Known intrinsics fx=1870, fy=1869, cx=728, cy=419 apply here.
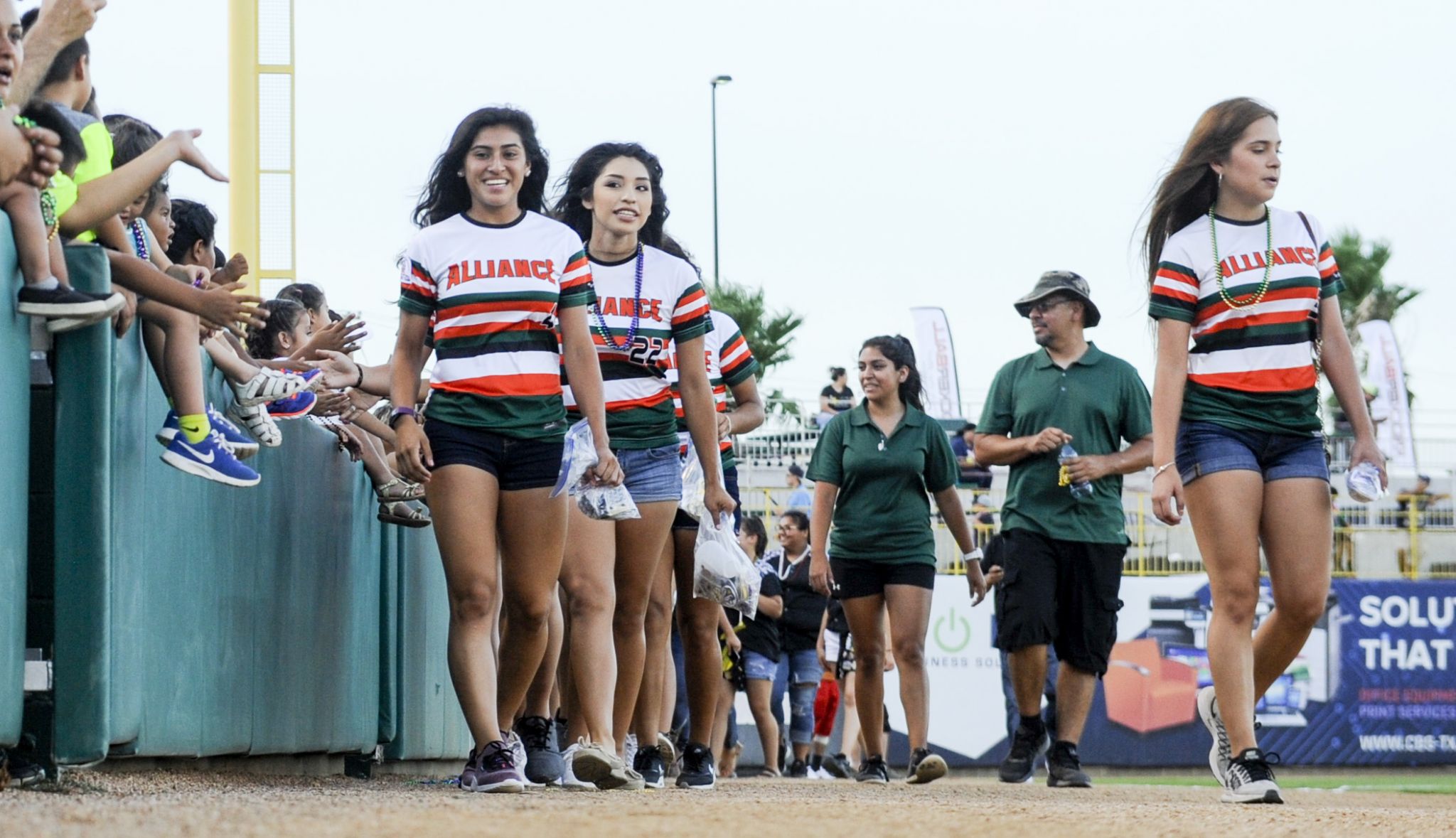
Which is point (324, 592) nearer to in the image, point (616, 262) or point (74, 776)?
point (616, 262)

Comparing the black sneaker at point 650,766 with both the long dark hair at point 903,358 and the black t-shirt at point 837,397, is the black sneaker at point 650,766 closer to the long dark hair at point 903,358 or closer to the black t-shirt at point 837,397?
the long dark hair at point 903,358

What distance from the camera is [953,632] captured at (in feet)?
67.8

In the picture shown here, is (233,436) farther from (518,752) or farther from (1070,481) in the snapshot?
(1070,481)

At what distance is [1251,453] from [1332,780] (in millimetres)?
14109

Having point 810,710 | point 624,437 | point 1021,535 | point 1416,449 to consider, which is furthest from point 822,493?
point 1416,449

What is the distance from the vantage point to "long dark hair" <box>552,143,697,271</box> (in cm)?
701

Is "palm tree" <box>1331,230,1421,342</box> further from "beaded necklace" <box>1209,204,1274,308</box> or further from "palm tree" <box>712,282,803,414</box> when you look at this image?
"beaded necklace" <box>1209,204,1274,308</box>

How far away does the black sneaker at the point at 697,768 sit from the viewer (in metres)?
7.10

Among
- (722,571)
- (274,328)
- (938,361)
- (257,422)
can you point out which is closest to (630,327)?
(722,571)

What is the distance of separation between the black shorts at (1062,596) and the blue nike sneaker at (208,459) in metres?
3.94

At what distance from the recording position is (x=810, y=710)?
45.0 feet

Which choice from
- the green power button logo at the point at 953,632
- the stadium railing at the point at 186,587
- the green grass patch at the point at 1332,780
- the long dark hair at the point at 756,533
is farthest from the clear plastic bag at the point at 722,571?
the green power button logo at the point at 953,632

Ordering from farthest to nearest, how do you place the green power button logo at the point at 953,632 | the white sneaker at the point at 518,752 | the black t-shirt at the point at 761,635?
the green power button logo at the point at 953,632 → the black t-shirt at the point at 761,635 → the white sneaker at the point at 518,752

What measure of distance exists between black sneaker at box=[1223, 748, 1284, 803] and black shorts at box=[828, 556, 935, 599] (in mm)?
2867
